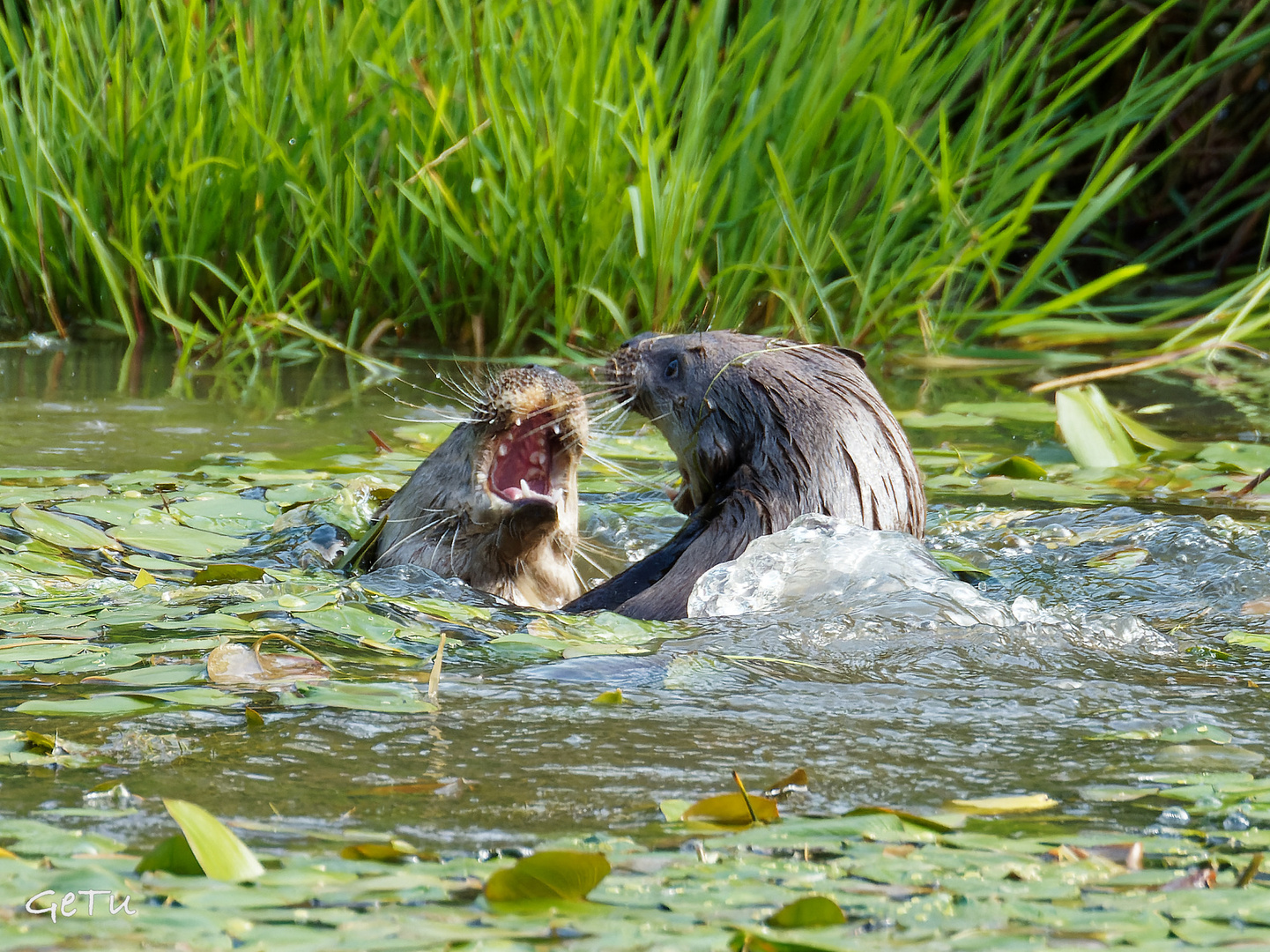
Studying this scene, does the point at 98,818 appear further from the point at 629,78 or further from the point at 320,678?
the point at 629,78

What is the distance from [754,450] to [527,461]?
0.61 meters

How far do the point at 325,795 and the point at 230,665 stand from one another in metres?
0.49

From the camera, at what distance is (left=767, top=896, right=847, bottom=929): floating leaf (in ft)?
3.59

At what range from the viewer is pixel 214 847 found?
3.77ft

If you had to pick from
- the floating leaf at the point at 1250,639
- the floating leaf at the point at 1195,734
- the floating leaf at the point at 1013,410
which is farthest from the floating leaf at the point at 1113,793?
the floating leaf at the point at 1013,410

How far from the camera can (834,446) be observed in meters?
2.44

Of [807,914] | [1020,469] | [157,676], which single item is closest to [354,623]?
[157,676]

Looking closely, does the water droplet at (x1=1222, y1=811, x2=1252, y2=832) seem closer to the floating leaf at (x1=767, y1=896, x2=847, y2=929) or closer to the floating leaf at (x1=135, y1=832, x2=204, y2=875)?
the floating leaf at (x1=767, y1=896, x2=847, y2=929)

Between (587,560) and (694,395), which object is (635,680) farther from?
(587,560)

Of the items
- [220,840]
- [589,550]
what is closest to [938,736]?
[220,840]

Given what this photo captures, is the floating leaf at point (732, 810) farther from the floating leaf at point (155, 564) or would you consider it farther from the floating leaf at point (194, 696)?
the floating leaf at point (155, 564)

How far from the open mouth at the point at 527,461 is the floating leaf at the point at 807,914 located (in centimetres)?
174

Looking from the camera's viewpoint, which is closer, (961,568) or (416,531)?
(961,568)

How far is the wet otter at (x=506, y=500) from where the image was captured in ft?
8.94
